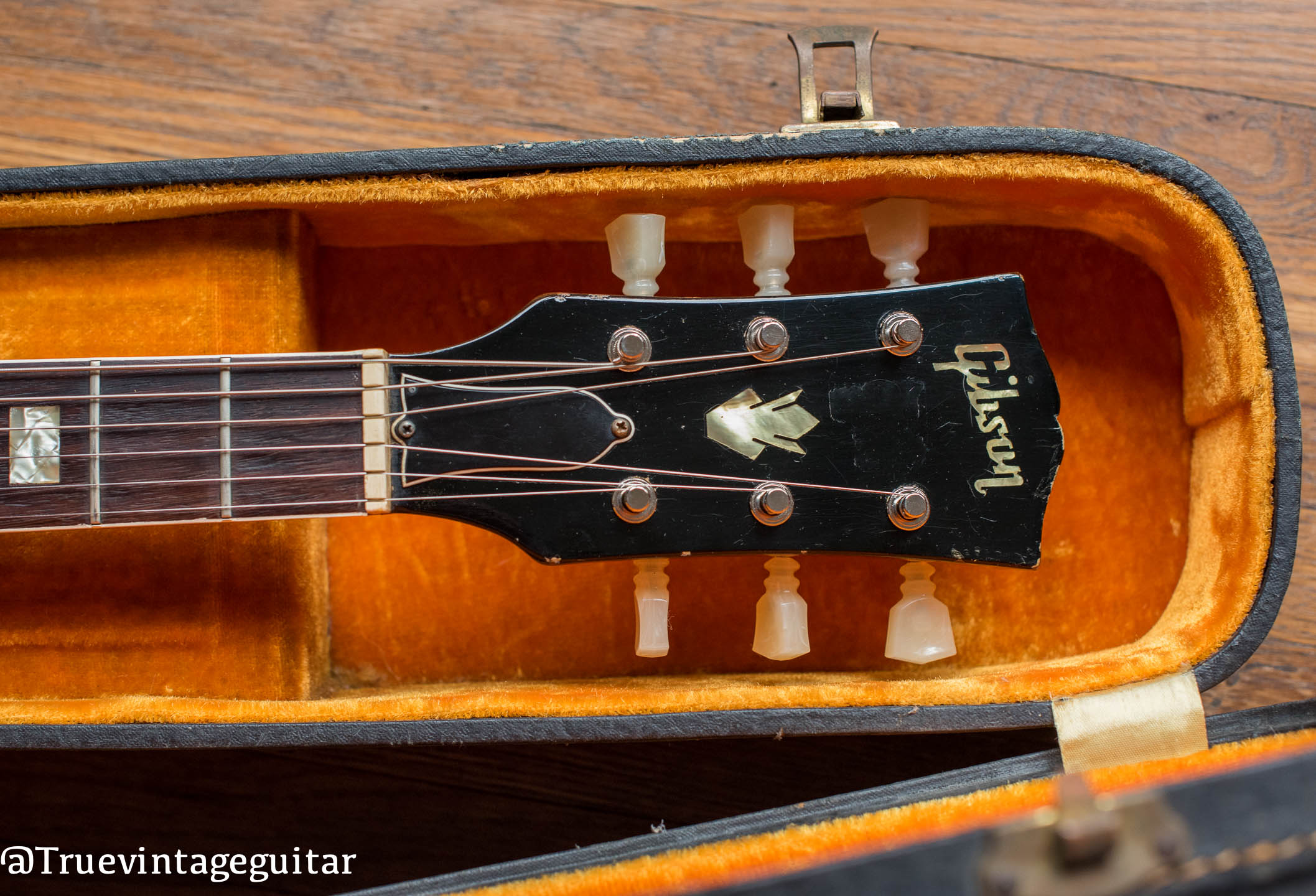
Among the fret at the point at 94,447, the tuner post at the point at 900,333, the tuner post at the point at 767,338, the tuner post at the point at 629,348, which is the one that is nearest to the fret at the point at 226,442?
the fret at the point at 94,447

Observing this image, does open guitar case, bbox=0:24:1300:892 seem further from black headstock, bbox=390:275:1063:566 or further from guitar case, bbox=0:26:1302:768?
black headstock, bbox=390:275:1063:566

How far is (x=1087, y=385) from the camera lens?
2.90 ft

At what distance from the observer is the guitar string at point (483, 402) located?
0.73m

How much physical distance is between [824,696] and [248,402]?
21.1 inches

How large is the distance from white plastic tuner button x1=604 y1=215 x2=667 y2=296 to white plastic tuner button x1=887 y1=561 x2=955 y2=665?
35 cm

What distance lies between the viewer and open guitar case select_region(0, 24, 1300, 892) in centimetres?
73

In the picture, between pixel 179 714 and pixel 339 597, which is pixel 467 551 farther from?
pixel 179 714

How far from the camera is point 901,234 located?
78 cm

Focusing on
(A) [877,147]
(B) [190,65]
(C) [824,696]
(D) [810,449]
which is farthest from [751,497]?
(B) [190,65]

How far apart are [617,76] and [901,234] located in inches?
15.3

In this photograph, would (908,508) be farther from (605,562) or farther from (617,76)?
(617,76)

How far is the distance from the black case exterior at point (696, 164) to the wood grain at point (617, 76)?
0.74 ft

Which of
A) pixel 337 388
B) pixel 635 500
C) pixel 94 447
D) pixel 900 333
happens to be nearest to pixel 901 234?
pixel 900 333

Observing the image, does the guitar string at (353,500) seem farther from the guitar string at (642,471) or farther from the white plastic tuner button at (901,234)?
the white plastic tuner button at (901,234)
